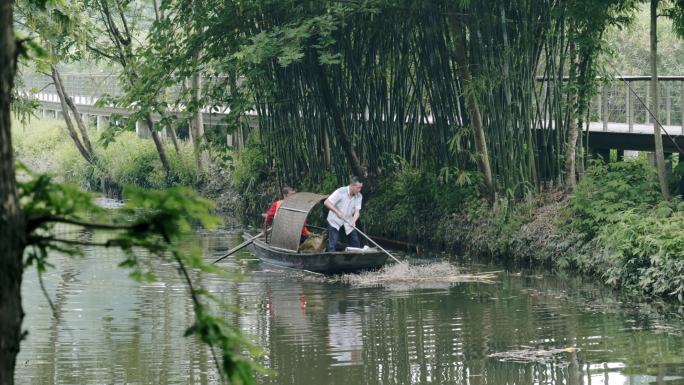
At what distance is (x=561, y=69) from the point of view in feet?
63.8

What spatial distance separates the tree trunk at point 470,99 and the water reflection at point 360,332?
268 cm

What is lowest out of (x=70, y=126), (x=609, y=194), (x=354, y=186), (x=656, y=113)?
(x=609, y=194)

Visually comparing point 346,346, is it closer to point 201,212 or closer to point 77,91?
point 201,212

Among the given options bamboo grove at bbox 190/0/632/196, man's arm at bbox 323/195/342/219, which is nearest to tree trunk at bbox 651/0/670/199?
bamboo grove at bbox 190/0/632/196

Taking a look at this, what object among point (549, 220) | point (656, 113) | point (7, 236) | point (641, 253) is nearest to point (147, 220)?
point (7, 236)

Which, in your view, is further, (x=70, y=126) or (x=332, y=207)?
(x=70, y=126)

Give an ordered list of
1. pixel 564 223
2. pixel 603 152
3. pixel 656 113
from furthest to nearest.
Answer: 1. pixel 603 152
2. pixel 564 223
3. pixel 656 113

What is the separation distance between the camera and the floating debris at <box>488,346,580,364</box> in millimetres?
11859

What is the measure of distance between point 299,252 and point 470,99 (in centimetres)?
355

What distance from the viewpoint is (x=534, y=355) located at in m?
12.1

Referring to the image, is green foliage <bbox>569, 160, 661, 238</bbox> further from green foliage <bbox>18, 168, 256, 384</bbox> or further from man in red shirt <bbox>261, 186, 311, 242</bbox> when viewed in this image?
green foliage <bbox>18, 168, 256, 384</bbox>

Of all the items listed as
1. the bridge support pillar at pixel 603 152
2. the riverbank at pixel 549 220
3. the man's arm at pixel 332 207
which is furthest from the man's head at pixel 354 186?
the bridge support pillar at pixel 603 152

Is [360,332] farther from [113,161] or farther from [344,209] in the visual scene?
[113,161]

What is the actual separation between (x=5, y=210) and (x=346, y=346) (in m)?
8.76
